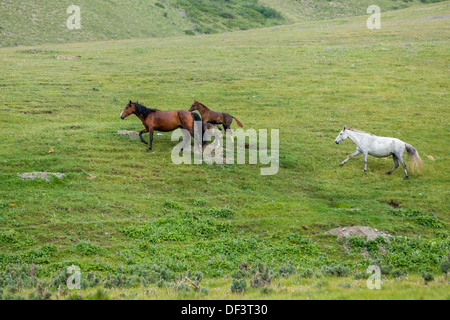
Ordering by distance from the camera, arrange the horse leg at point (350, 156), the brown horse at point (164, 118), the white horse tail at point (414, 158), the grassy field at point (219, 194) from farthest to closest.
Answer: the horse leg at point (350, 156)
the brown horse at point (164, 118)
the white horse tail at point (414, 158)
the grassy field at point (219, 194)

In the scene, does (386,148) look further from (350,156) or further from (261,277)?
(261,277)

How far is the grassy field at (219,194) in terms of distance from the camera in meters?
10.2

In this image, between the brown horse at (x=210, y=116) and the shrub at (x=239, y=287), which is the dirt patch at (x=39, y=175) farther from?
the shrub at (x=239, y=287)

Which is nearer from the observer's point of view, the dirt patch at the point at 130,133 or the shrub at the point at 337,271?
the shrub at the point at 337,271

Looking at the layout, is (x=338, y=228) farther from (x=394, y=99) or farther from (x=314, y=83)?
(x=314, y=83)

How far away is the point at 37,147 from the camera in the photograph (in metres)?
19.0

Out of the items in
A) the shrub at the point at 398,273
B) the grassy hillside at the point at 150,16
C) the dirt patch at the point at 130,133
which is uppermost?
the grassy hillside at the point at 150,16

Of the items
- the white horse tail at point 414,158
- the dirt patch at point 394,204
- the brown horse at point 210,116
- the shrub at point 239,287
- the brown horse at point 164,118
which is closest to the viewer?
the shrub at point 239,287

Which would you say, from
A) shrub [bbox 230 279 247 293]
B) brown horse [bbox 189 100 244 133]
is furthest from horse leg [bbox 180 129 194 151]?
shrub [bbox 230 279 247 293]

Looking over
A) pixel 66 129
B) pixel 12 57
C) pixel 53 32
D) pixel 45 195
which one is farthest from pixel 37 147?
pixel 53 32

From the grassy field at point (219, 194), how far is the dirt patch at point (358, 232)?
353 mm

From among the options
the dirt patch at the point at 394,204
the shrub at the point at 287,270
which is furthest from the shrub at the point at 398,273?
the dirt patch at the point at 394,204

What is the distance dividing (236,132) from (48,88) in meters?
16.8

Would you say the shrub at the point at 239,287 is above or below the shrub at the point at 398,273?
above
